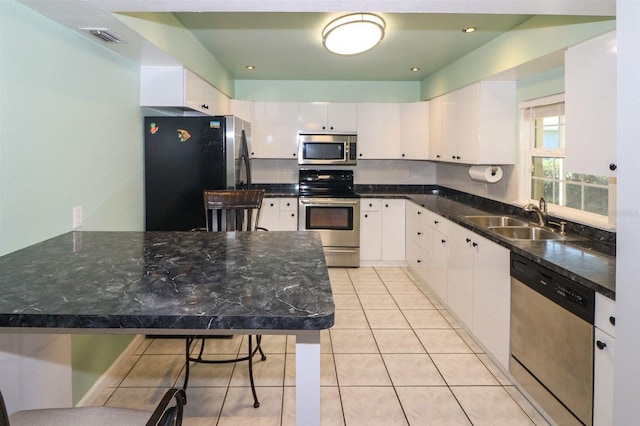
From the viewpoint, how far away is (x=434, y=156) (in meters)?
5.36

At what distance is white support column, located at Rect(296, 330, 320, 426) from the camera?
4.31ft

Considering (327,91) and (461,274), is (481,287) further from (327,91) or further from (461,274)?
(327,91)

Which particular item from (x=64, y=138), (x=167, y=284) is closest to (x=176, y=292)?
(x=167, y=284)

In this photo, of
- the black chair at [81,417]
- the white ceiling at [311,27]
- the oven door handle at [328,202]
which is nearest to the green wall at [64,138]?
the white ceiling at [311,27]

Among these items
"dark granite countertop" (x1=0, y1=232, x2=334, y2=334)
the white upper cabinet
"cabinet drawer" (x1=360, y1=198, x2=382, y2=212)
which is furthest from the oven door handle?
"dark granite countertop" (x1=0, y1=232, x2=334, y2=334)

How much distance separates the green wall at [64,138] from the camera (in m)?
1.96

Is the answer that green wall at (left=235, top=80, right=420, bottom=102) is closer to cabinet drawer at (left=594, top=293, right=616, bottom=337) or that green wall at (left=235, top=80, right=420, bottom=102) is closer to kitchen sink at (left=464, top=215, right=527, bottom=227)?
kitchen sink at (left=464, top=215, right=527, bottom=227)

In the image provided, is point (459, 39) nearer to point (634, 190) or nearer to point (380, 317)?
point (380, 317)

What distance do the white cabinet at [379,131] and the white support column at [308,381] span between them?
4.67 m

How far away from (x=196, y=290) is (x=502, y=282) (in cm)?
206

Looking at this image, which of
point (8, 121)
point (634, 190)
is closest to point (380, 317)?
point (634, 190)

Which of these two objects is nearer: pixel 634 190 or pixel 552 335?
pixel 634 190

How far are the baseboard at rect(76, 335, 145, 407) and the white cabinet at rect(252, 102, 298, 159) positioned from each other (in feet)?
9.90

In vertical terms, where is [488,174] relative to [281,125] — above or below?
below
